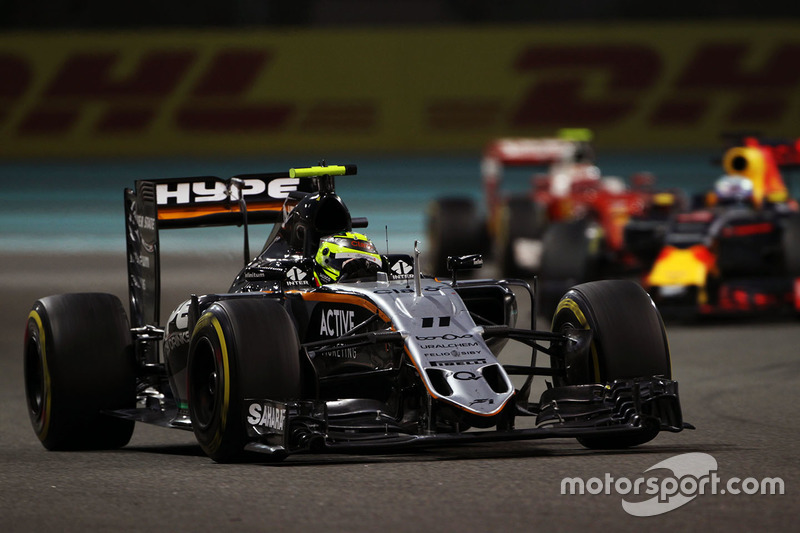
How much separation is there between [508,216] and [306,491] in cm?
1405

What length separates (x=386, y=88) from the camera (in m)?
35.1

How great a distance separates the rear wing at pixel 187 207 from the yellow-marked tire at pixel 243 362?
203cm

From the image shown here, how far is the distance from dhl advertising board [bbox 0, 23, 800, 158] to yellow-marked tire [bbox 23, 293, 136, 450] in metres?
26.3

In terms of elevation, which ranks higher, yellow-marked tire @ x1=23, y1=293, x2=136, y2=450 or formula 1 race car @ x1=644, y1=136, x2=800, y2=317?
formula 1 race car @ x1=644, y1=136, x2=800, y2=317

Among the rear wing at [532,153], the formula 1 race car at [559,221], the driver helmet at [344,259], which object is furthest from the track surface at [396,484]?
the rear wing at [532,153]

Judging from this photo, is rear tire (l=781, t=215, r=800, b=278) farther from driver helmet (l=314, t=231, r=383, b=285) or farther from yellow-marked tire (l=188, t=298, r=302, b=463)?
yellow-marked tire (l=188, t=298, r=302, b=463)

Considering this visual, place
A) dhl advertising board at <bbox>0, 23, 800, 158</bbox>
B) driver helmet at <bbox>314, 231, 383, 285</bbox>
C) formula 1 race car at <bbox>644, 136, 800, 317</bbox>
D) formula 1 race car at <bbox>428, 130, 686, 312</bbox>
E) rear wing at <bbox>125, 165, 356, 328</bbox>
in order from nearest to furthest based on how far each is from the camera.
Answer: driver helmet at <bbox>314, 231, 383, 285</bbox>
rear wing at <bbox>125, 165, 356, 328</bbox>
formula 1 race car at <bbox>644, 136, 800, 317</bbox>
formula 1 race car at <bbox>428, 130, 686, 312</bbox>
dhl advertising board at <bbox>0, 23, 800, 158</bbox>

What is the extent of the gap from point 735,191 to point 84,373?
9.82 metres

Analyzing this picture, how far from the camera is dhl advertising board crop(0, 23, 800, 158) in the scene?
115ft

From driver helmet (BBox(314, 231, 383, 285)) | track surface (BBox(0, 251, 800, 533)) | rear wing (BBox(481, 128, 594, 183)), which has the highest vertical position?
rear wing (BBox(481, 128, 594, 183))

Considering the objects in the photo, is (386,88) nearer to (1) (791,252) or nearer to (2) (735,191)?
(2) (735,191)

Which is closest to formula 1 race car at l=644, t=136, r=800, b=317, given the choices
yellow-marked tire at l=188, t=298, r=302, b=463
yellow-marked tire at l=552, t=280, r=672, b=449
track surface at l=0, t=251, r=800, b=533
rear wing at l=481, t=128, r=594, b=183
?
track surface at l=0, t=251, r=800, b=533

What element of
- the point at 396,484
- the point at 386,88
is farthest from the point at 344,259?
the point at 386,88

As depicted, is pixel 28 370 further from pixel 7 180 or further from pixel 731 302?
pixel 7 180
